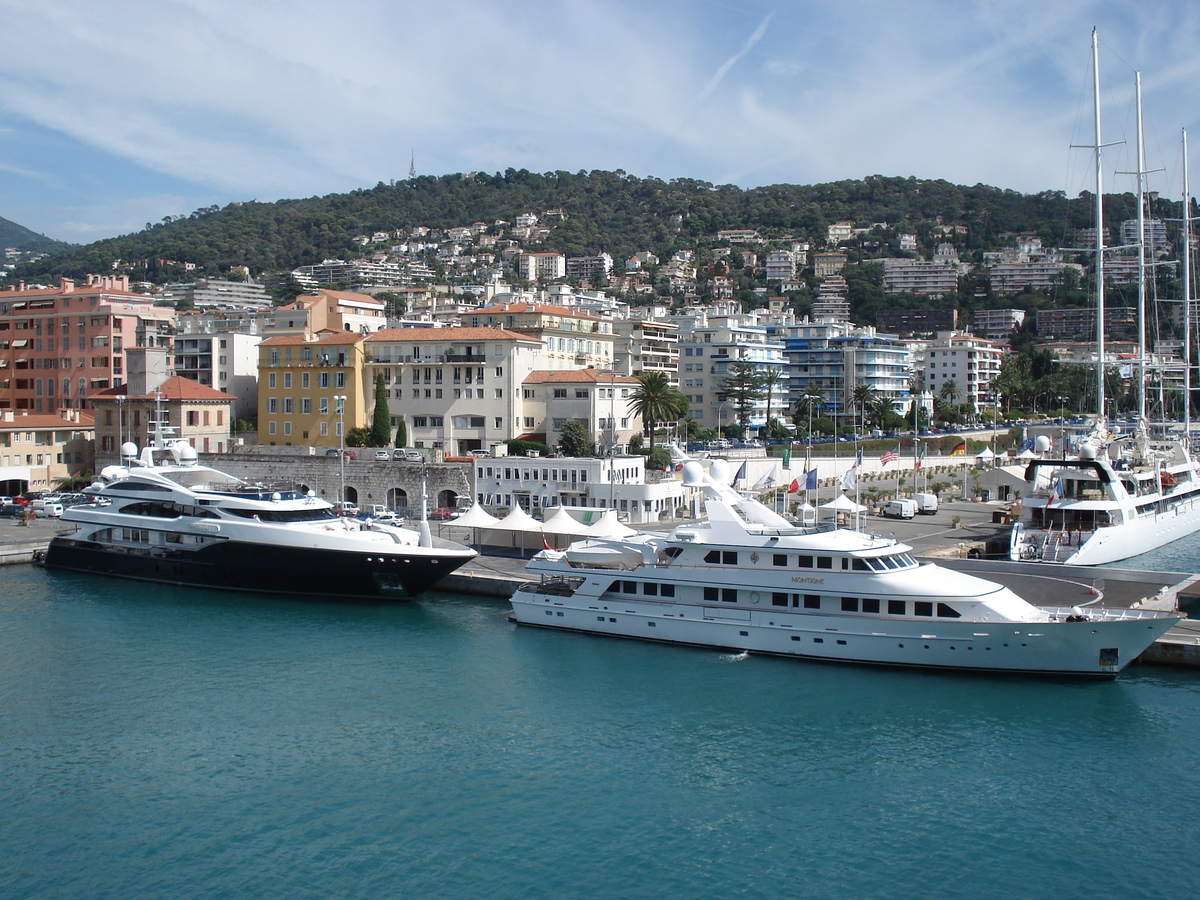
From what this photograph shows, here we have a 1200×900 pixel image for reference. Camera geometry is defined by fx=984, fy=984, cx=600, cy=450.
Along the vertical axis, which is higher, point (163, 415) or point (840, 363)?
point (840, 363)

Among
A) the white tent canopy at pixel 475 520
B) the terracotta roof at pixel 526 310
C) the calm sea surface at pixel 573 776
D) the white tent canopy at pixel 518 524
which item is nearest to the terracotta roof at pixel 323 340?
the terracotta roof at pixel 526 310

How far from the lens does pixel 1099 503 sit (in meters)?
42.6

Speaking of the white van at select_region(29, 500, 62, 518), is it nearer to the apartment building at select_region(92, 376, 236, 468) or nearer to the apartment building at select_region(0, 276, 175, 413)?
the apartment building at select_region(92, 376, 236, 468)

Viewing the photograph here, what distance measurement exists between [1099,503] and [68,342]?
2840 inches

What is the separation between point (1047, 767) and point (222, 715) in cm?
1894

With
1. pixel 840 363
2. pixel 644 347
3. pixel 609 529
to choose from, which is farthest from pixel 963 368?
pixel 609 529

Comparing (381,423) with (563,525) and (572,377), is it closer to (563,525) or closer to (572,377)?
(572,377)

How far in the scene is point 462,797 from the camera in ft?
64.6

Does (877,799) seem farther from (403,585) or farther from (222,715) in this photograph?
(403,585)

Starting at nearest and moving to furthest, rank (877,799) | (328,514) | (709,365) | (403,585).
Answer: (877,799) < (403,585) < (328,514) < (709,365)

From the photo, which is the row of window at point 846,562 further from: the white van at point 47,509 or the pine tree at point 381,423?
the white van at point 47,509

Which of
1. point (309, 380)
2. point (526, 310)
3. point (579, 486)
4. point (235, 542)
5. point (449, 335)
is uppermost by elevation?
point (526, 310)

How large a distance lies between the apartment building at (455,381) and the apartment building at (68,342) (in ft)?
69.9

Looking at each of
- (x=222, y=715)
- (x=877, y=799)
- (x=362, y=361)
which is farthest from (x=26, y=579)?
(x=877, y=799)
